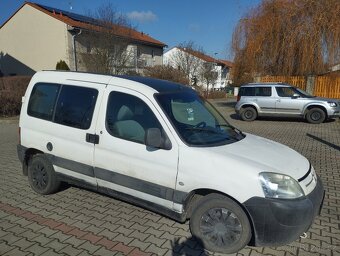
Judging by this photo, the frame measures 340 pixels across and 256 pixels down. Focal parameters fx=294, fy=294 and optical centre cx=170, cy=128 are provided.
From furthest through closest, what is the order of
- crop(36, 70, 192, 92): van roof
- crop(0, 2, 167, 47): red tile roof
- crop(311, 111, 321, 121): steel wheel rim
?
crop(0, 2, 167, 47): red tile roof
crop(311, 111, 321, 121): steel wheel rim
crop(36, 70, 192, 92): van roof

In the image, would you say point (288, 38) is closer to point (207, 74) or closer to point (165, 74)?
point (165, 74)

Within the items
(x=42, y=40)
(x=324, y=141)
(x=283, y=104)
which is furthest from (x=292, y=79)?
(x=42, y=40)

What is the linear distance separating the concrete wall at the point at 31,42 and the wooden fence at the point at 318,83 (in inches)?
696

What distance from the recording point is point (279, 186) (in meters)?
2.83

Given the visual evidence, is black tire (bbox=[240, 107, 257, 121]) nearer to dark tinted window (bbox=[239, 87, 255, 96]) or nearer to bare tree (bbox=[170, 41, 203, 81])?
dark tinted window (bbox=[239, 87, 255, 96])

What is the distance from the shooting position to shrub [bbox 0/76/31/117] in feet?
43.3

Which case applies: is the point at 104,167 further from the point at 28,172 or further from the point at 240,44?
the point at 240,44

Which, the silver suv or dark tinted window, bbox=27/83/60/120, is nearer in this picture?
dark tinted window, bbox=27/83/60/120

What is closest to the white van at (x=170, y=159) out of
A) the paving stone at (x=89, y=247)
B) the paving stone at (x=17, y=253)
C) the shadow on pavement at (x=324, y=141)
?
the paving stone at (x=89, y=247)

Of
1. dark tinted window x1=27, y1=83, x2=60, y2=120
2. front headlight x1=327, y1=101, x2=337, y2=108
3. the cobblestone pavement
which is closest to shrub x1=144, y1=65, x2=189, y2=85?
front headlight x1=327, y1=101, x2=337, y2=108

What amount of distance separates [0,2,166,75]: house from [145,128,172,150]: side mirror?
20.6m

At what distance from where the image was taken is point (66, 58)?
83.5 feet

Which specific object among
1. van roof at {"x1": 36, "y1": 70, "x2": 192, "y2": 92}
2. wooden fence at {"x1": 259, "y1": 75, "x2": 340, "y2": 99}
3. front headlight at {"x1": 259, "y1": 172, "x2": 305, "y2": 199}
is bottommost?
front headlight at {"x1": 259, "y1": 172, "x2": 305, "y2": 199}

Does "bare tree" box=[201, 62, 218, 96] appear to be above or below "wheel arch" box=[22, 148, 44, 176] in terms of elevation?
above
